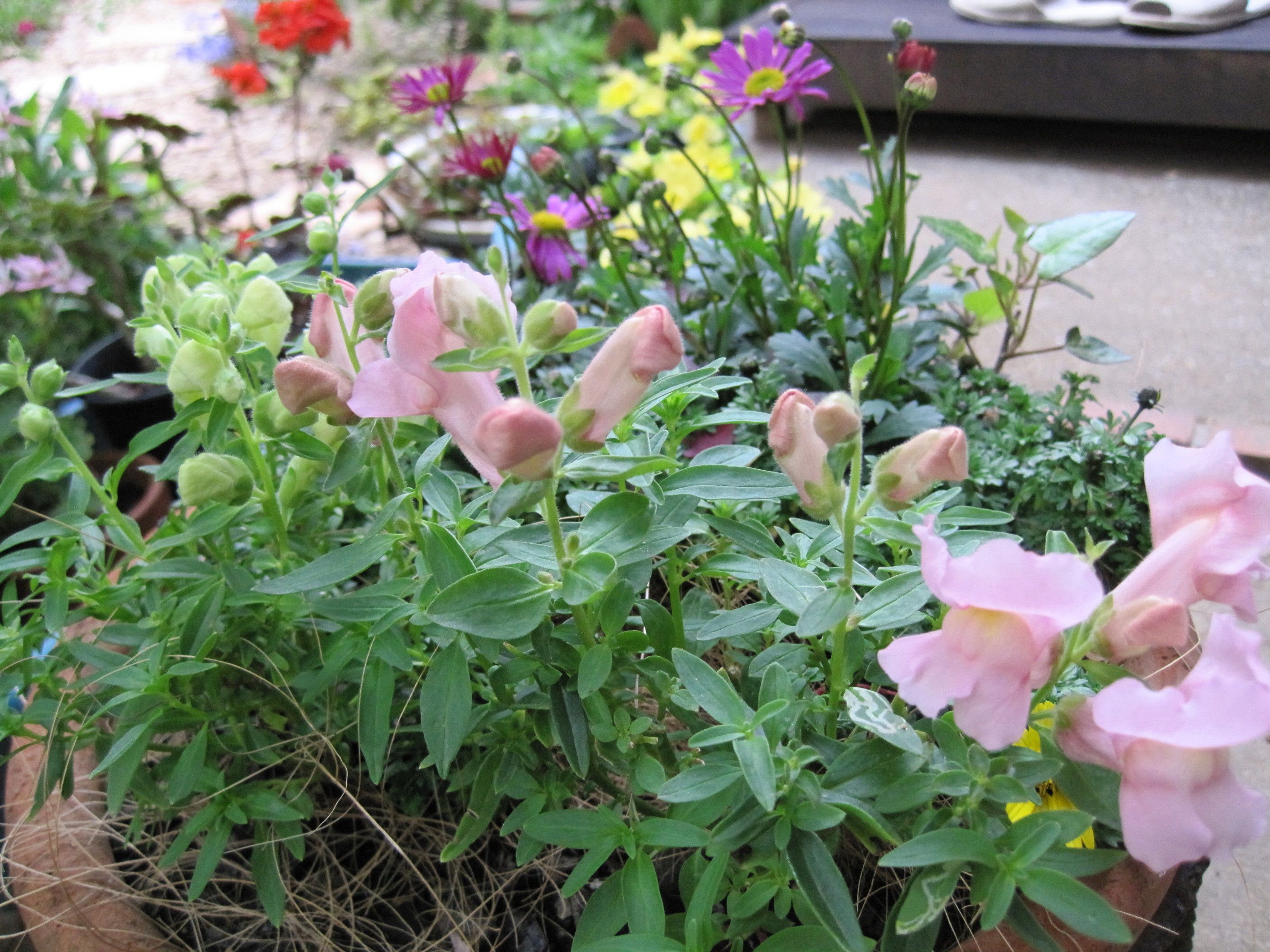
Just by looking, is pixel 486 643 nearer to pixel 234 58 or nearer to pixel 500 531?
pixel 500 531

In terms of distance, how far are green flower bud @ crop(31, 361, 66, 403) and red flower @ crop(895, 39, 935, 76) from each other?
0.91 meters

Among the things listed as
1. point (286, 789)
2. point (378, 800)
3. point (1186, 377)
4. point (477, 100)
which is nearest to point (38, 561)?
point (286, 789)

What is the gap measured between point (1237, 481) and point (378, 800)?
33.8 inches

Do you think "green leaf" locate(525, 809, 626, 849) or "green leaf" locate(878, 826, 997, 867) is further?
"green leaf" locate(525, 809, 626, 849)

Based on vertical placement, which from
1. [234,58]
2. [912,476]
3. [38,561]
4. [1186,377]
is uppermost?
[234,58]

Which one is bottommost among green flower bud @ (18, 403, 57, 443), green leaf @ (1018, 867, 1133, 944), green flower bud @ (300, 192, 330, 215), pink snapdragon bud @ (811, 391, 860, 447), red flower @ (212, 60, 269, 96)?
green leaf @ (1018, 867, 1133, 944)

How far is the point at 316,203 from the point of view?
35.8 inches

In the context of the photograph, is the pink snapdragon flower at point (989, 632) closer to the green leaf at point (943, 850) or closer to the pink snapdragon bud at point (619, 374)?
the green leaf at point (943, 850)

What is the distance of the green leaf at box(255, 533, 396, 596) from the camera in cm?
72

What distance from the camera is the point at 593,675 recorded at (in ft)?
2.21

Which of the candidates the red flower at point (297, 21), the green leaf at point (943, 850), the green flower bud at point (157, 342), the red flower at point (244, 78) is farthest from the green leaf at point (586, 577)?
the red flower at point (244, 78)

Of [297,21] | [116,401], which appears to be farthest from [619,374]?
[297,21]

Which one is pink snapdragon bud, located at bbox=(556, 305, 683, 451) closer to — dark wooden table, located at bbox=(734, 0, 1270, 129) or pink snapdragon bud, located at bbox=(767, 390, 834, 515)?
pink snapdragon bud, located at bbox=(767, 390, 834, 515)

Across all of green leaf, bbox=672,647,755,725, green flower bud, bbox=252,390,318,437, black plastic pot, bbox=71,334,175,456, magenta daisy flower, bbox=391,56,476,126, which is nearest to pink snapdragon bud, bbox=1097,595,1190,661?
green leaf, bbox=672,647,755,725
